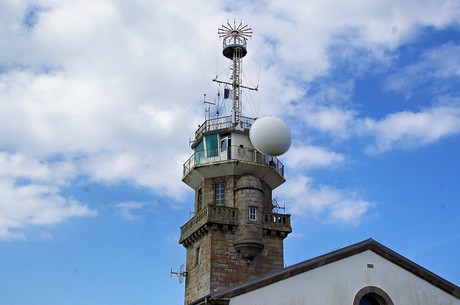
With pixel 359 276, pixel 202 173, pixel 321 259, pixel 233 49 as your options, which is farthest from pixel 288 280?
pixel 233 49

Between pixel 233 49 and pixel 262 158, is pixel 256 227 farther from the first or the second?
pixel 233 49

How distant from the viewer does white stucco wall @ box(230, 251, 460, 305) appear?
80.2ft

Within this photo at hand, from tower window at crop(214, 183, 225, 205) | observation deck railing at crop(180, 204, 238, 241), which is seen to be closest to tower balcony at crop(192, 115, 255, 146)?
tower window at crop(214, 183, 225, 205)

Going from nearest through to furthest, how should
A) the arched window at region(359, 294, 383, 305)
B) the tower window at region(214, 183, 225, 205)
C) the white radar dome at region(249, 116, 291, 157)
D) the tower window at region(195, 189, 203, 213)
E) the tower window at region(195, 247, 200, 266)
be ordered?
the arched window at region(359, 294, 383, 305), the white radar dome at region(249, 116, 291, 157), the tower window at region(195, 247, 200, 266), the tower window at region(214, 183, 225, 205), the tower window at region(195, 189, 203, 213)

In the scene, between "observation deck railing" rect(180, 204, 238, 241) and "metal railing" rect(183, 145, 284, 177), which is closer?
"observation deck railing" rect(180, 204, 238, 241)

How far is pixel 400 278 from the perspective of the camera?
1057 inches

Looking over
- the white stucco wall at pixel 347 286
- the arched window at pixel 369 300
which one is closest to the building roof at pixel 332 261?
the white stucco wall at pixel 347 286

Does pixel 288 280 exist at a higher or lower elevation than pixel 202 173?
lower

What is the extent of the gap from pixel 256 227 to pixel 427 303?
14.4m

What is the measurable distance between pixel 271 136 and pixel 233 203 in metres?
5.43

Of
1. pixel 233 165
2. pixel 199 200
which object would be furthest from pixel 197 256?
pixel 233 165

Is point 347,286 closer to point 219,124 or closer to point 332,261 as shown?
point 332,261

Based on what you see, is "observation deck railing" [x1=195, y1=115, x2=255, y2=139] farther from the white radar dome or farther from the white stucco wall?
the white stucco wall

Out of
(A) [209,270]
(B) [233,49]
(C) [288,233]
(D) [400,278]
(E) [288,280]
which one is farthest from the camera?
(B) [233,49]
